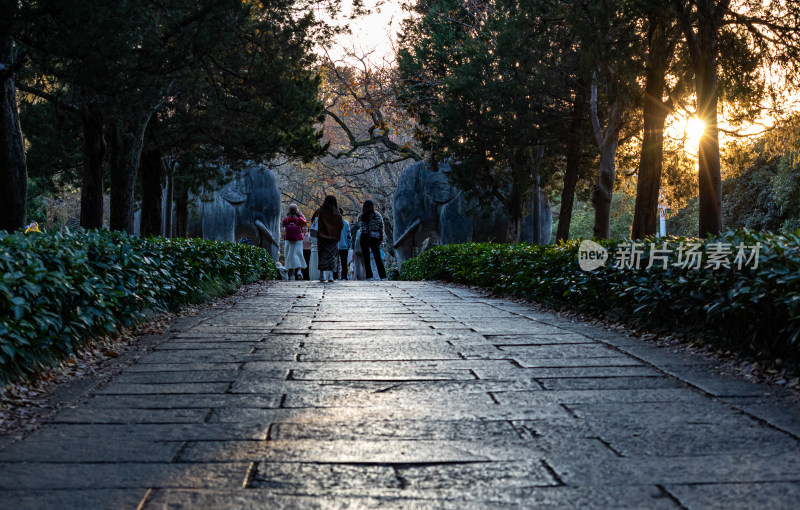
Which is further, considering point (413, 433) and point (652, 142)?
point (652, 142)

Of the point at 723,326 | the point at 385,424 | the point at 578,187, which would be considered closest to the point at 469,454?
the point at 385,424

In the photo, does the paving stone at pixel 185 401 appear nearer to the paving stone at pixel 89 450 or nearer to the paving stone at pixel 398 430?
the paving stone at pixel 398 430

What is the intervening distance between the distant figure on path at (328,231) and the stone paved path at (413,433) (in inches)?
344

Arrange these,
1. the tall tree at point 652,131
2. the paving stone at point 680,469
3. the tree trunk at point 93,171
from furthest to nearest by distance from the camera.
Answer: the tree trunk at point 93,171, the tall tree at point 652,131, the paving stone at point 680,469

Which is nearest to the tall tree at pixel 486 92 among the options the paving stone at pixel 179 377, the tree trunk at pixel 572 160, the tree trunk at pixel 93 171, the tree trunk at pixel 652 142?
the tree trunk at pixel 572 160

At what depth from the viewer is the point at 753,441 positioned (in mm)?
3473

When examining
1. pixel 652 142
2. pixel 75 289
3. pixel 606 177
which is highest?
pixel 652 142

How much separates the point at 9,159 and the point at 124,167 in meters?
4.29

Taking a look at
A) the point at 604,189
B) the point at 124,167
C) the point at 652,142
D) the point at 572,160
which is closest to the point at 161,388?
the point at 652,142

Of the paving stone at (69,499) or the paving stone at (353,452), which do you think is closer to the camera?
the paving stone at (69,499)

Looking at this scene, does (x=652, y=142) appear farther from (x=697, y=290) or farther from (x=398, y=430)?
(x=398, y=430)

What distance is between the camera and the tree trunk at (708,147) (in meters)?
9.55

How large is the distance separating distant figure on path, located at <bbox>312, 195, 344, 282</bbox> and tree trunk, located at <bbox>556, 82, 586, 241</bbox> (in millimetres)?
4297

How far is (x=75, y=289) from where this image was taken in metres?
5.79
